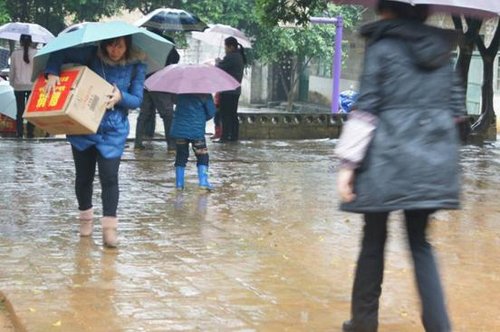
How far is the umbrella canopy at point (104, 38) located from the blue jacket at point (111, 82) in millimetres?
104

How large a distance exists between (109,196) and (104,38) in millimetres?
1158

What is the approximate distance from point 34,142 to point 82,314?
32.1ft

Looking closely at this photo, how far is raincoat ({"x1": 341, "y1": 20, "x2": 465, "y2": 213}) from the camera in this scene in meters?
4.15

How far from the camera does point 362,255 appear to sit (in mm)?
4566

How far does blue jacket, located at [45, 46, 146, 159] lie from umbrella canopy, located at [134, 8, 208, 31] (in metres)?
8.25

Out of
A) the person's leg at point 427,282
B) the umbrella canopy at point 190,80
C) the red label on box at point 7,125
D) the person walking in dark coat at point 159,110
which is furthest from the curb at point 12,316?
the red label on box at point 7,125

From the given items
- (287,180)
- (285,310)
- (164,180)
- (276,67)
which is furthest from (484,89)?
(276,67)

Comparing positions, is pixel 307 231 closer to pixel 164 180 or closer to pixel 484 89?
pixel 164 180

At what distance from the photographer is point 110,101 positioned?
668 centimetres

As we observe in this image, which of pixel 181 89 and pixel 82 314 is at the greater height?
pixel 181 89

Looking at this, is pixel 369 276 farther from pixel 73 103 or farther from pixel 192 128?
pixel 192 128

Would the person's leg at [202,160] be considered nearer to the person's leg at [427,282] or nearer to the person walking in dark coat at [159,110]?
the person walking in dark coat at [159,110]

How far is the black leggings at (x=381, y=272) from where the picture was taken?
4340 millimetres

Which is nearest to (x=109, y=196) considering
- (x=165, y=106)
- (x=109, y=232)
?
(x=109, y=232)
